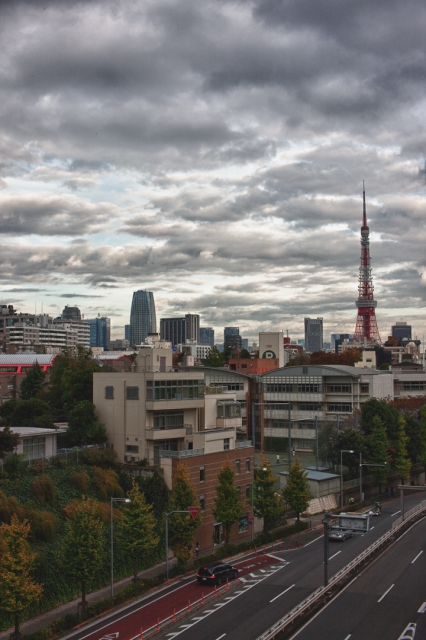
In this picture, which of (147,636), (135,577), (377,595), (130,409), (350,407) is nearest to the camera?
(147,636)

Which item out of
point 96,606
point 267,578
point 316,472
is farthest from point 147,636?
point 316,472

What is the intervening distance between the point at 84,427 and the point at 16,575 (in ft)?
87.0

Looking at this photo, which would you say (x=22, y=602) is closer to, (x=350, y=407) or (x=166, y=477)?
(x=166, y=477)

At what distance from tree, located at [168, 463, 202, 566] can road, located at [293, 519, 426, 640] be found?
13.1 meters

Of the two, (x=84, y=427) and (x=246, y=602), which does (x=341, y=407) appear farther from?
(x=246, y=602)

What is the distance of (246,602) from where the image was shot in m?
46.0

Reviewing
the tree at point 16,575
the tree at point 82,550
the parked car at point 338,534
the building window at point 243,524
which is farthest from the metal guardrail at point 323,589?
the tree at point 16,575

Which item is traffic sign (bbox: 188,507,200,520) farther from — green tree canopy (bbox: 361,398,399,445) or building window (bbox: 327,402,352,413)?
building window (bbox: 327,402,352,413)

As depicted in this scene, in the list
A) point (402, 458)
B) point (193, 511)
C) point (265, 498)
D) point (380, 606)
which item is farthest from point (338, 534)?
point (402, 458)

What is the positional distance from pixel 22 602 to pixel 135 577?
1209 centimetres

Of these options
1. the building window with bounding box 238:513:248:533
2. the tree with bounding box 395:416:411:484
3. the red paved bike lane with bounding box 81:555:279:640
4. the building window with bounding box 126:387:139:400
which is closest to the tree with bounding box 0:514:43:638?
the red paved bike lane with bounding box 81:555:279:640

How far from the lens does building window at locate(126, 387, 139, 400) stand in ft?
219

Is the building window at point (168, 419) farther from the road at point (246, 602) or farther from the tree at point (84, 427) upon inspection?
the road at point (246, 602)

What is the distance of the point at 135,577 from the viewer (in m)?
51.1
